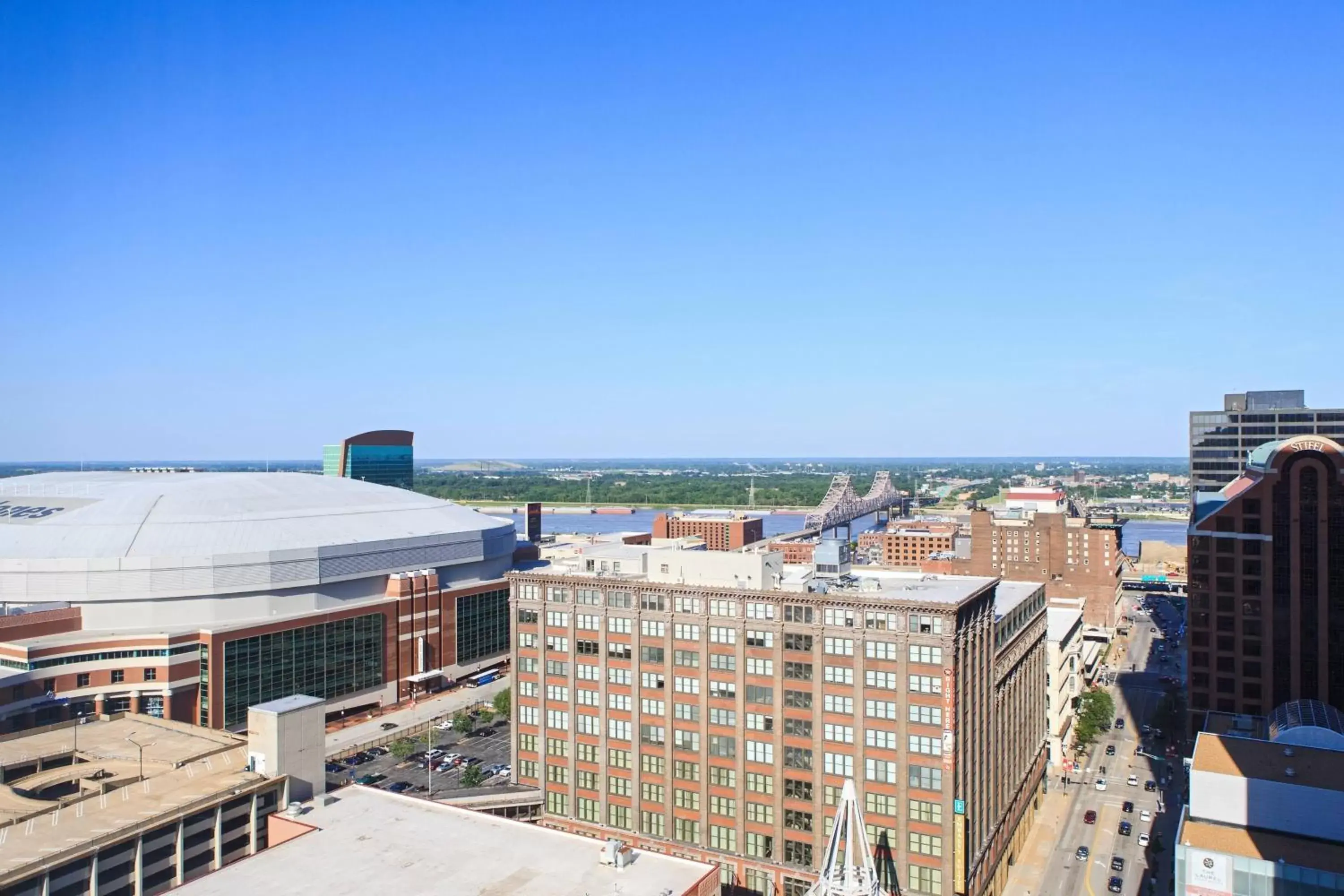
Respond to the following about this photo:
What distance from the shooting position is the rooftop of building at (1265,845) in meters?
50.1

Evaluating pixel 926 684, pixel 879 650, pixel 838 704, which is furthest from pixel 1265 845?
pixel 838 704

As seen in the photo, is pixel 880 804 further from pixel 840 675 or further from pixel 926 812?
pixel 840 675

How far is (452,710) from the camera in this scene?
388 feet

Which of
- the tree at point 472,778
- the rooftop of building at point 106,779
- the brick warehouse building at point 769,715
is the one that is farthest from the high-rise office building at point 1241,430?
the rooftop of building at point 106,779

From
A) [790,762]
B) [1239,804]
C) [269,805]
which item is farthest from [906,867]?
[269,805]

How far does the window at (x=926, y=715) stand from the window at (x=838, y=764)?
5.72 meters

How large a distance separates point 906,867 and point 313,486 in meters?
107

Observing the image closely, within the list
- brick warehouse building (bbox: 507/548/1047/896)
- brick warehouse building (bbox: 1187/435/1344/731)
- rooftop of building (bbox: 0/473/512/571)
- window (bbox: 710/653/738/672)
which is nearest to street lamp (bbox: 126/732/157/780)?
brick warehouse building (bbox: 507/548/1047/896)

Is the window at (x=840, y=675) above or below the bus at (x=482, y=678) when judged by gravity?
above

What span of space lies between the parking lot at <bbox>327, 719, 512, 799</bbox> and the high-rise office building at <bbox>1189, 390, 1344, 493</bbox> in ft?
471

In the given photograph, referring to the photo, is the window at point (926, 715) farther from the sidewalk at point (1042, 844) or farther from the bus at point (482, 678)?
the bus at point (482, 678)

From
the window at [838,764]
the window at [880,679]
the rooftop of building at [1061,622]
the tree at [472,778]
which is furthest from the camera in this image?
the rooftop of building at [1061,622]

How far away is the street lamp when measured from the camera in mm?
58719

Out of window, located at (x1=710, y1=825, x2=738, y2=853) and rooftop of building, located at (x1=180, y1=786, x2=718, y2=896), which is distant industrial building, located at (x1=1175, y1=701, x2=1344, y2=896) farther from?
window, located at (x1=710, y1=825, x2=738, y2=853)
